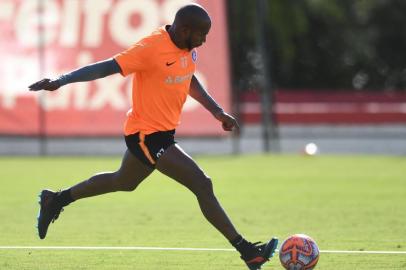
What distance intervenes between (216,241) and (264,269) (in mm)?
1889

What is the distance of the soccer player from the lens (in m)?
8.49

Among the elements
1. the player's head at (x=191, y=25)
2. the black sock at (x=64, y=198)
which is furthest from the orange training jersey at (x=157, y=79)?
the black sock at (x=64, y=198)

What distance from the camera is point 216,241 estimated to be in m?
10.7

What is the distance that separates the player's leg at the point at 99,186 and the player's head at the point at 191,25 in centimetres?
121

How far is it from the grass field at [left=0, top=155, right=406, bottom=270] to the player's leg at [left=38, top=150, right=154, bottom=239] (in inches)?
16.7

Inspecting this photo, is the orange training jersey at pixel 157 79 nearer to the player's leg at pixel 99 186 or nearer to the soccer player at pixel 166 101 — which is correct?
the soccer player at pixel 166 101

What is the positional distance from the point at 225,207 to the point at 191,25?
6031 mm

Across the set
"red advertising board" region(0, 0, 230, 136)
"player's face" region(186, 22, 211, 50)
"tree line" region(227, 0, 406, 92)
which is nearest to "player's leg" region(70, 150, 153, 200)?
"player's face" region(186, 22, 211, 50)

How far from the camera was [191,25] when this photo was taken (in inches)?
335

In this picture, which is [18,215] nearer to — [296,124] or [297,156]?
[297,156]

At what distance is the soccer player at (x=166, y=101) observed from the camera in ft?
27.9

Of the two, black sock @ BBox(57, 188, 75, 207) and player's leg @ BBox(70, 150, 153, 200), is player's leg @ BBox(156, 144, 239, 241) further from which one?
black sock @ BBox(57, 188, 75, 207)

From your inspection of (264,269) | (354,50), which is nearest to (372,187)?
(264,269)

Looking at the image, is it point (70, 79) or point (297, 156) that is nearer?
point (70, 79)
